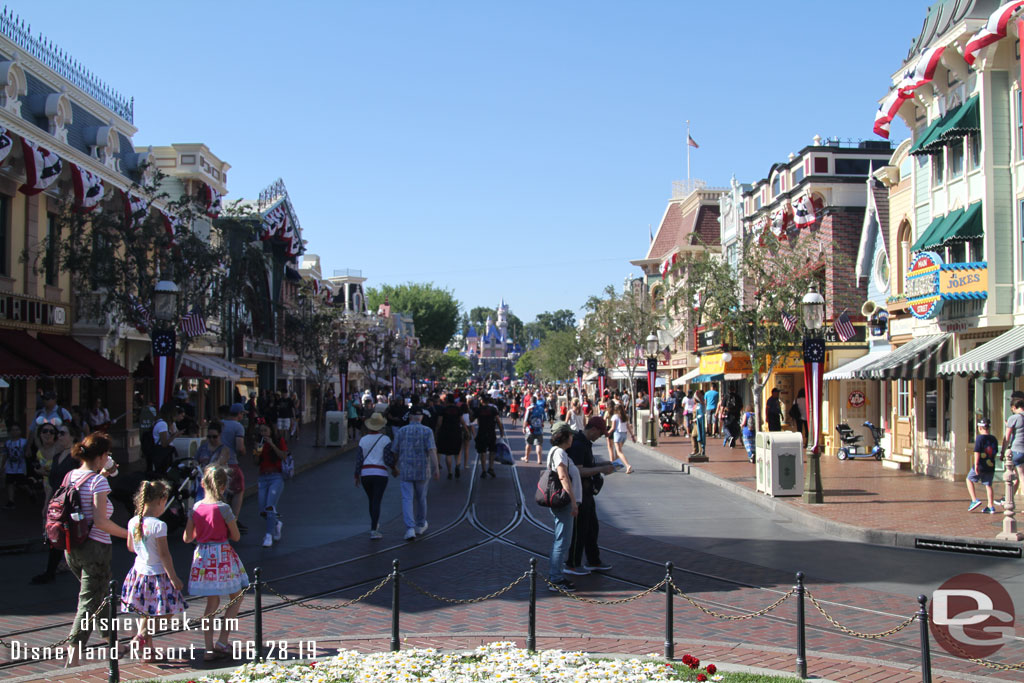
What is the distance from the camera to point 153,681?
617 cm

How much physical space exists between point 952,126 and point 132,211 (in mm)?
17162

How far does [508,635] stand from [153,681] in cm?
269

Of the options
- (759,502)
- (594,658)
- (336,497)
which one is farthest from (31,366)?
(594,658)

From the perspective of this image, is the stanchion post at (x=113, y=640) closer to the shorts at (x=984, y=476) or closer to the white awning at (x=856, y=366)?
the shorts at (x=984, y=476)

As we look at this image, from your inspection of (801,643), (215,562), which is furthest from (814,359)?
(215,562)

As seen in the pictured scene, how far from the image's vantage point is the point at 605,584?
953cm

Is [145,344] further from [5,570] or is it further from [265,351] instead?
[5,570]

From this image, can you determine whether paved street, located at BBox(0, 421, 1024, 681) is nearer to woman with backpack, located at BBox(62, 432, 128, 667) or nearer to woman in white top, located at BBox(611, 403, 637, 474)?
woman with backpack, located at BBox(62, 432, 128, 667)

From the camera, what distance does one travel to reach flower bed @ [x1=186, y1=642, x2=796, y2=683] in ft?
19.5

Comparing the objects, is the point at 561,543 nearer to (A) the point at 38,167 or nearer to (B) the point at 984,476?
(B) the point at 984,476

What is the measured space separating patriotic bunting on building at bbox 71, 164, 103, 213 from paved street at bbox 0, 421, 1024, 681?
29.1 feet

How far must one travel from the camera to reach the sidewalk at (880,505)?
39.8 ft

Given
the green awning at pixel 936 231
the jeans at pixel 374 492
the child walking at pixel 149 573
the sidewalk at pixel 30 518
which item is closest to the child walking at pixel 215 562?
the child walking at pixel 149 573

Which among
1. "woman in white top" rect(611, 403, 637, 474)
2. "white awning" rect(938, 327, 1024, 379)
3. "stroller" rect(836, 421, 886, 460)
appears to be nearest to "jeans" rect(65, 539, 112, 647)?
"white awning" rect(938, 327, 1024, 379)
